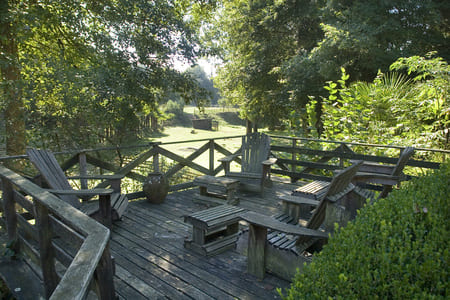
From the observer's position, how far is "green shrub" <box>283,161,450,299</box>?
3.63 ft

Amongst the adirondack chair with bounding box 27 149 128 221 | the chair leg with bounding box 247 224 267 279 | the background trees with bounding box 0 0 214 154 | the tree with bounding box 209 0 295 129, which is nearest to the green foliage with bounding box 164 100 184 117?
the tree with bounding box 209 0 295 129

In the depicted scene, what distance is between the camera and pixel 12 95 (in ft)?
15.6

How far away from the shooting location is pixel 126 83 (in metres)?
6.02

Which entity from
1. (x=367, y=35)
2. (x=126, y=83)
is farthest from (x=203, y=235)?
(x=367, y=35)

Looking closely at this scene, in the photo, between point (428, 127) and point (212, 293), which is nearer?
point (212, 293)

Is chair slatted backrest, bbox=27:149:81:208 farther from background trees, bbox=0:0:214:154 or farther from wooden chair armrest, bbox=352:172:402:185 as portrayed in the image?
wooden chair armrest, bbox=352:172:402:185

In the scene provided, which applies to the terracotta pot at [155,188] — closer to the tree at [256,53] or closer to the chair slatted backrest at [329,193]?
the chair slatted backrest at [329,193]

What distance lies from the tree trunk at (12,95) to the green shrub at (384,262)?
4923 mm

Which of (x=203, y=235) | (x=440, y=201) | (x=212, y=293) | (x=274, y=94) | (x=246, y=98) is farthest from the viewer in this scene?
(x=246, y=98)

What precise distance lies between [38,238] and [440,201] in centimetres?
270

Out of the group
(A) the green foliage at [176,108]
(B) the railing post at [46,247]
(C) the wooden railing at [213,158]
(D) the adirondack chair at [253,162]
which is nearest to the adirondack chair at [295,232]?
(B) the railing post at [46,247]

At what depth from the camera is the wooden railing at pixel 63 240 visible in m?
1.04

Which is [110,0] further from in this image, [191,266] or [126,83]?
[191,266]

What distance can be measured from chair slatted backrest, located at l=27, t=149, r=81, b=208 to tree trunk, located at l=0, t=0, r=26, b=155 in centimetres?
187
